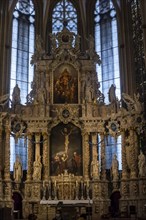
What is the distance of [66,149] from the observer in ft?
73.4

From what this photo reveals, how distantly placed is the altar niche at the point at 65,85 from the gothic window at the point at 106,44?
3.40 metres

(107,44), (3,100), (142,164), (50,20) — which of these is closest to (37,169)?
(3,100)

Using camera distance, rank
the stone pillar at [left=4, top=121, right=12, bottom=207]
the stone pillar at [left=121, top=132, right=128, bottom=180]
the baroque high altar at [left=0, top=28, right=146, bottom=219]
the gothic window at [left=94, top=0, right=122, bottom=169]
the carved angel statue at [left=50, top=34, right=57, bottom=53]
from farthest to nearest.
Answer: the gothic window at [left=94, top=0, right=122, bottom=169] → the carved angel statue at [left=50, top=34, right=57, bottom=53] → the stone pillar at [left=121, top=132, right=128, bottom=180] → the baroque high altar at [left=0, top=28, right=146, bottom=219] → the stone pillar at [left=4, top=121, right=12, bottom=207]

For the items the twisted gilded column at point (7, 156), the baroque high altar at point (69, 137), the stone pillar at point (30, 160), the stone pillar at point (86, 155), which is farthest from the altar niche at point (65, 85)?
the twisted gilded column at point (7, 156)

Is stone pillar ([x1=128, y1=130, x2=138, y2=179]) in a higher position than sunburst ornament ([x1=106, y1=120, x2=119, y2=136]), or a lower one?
lower

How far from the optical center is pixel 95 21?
27969 millimetres

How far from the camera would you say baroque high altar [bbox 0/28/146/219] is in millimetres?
21094

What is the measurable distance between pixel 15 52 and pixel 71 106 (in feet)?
21.1

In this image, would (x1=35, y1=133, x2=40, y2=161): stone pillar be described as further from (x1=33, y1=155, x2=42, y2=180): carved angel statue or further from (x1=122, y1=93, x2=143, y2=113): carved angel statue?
(x1=122, y1=93, x2=143, y2=113): carved angel statue

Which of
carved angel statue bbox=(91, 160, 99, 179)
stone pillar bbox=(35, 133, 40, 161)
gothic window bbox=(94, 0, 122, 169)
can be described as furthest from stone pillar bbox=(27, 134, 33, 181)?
gothic window bbox=(94, 0, 122, 169)

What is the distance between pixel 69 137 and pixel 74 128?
61 centimetres

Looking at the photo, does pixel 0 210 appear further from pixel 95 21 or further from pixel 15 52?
pixel 95 21

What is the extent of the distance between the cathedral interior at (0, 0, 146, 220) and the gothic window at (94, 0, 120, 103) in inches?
5.5

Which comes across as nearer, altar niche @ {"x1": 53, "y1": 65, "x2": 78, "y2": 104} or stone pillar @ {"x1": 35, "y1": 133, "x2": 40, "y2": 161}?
stone pillar @ {"x1": 35, "y1": 133, "x2": 40, "y2": 161}
